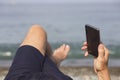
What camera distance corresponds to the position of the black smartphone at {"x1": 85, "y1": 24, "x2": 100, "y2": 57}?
302cm

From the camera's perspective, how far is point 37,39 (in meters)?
3.19

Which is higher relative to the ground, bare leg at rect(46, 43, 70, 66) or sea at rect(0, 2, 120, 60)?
bare leg at rect(46, 43, 70, 66)

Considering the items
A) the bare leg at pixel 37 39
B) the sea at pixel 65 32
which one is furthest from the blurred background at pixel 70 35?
the bare leg at pixel 37 39

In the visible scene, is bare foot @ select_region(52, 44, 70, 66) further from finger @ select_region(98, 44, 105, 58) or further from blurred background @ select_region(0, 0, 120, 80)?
A: blurred background @ select_region(0, 0, 120, 80)

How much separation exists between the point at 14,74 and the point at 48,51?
485 millimetres

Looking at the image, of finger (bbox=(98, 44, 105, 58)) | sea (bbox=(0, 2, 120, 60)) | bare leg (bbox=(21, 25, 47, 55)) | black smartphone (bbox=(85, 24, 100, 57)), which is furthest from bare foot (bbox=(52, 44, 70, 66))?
sea (bbox=(0, 2, 120, 60))

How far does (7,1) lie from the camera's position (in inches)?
1073

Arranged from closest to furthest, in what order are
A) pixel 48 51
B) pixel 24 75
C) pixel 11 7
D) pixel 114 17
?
pixel 24 75
pixel 48 51
pixel 114 17
pixel 11 7

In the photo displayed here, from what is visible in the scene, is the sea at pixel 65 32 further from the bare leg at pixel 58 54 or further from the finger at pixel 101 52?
the finger at pixel 101 52

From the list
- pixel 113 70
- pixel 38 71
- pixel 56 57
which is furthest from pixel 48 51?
pixel 113 70

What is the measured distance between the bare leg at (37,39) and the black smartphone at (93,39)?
0.28m

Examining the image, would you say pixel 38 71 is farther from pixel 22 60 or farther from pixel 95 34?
pixel 95 34

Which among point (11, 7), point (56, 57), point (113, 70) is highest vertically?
point (56, 57)

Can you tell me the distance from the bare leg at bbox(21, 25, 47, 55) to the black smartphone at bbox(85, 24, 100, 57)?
0.28 meters
